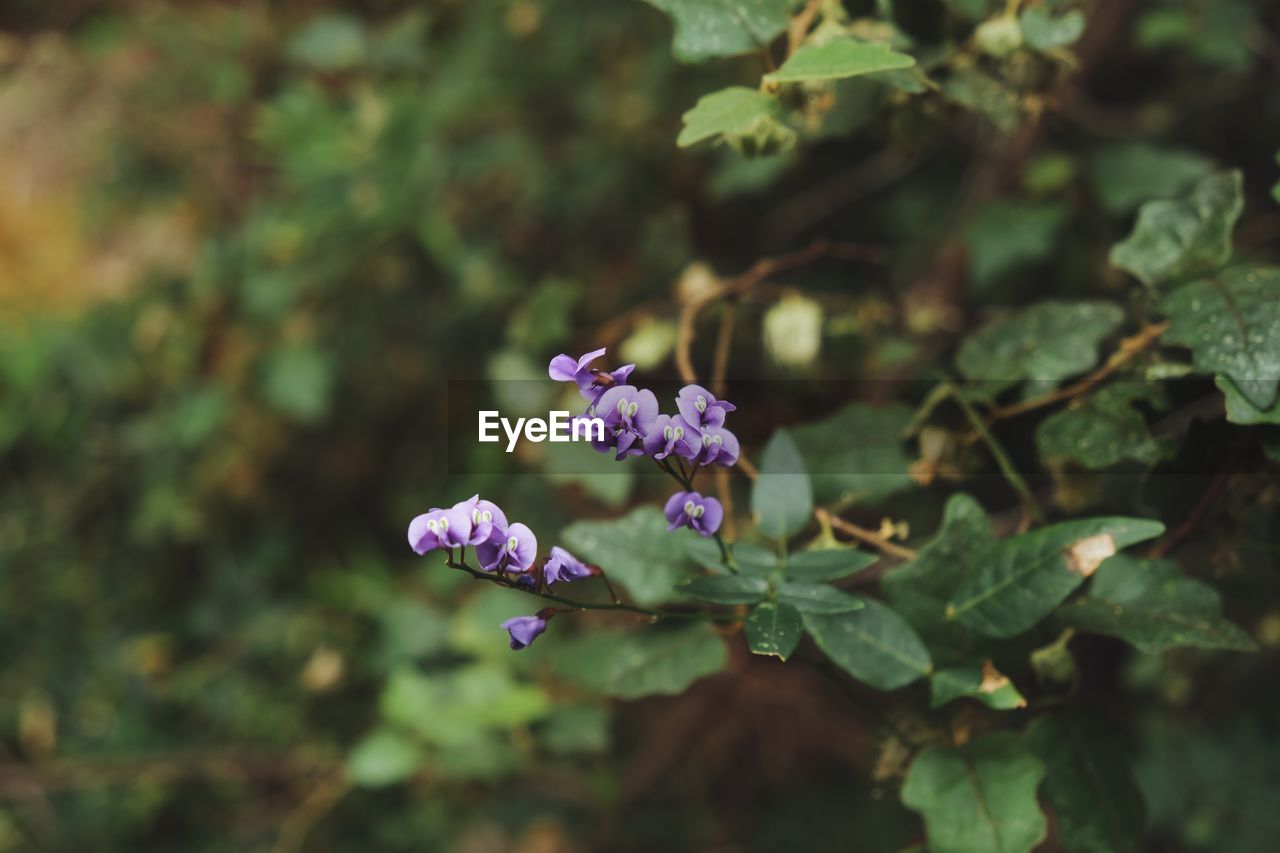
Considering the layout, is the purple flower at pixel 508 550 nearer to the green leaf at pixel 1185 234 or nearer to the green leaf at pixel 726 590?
the green leaf at pixel 726 590

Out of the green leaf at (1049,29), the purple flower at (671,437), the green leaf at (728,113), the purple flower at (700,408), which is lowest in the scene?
the purple flower at (671,437)

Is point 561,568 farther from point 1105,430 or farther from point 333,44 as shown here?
point 333,44

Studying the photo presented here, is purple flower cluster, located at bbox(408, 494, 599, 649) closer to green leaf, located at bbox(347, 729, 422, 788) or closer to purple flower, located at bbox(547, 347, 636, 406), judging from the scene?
purple flower, located at bbox(547, 347, 636, 406)

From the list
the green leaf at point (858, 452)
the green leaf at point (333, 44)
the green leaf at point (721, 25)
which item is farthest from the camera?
the green leaf at point (333, 44)

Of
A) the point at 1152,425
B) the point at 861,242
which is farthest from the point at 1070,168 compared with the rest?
the point at 1152,425

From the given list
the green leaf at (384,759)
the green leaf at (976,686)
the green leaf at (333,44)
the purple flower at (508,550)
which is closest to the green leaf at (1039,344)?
the green leaf at (976,686)

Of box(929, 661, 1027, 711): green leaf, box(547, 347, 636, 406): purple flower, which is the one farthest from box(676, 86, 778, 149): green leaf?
box(929, 661, 1027, 711): green leaf

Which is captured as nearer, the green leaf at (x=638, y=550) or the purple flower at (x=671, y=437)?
the purple flower at (x=671, y=437)
